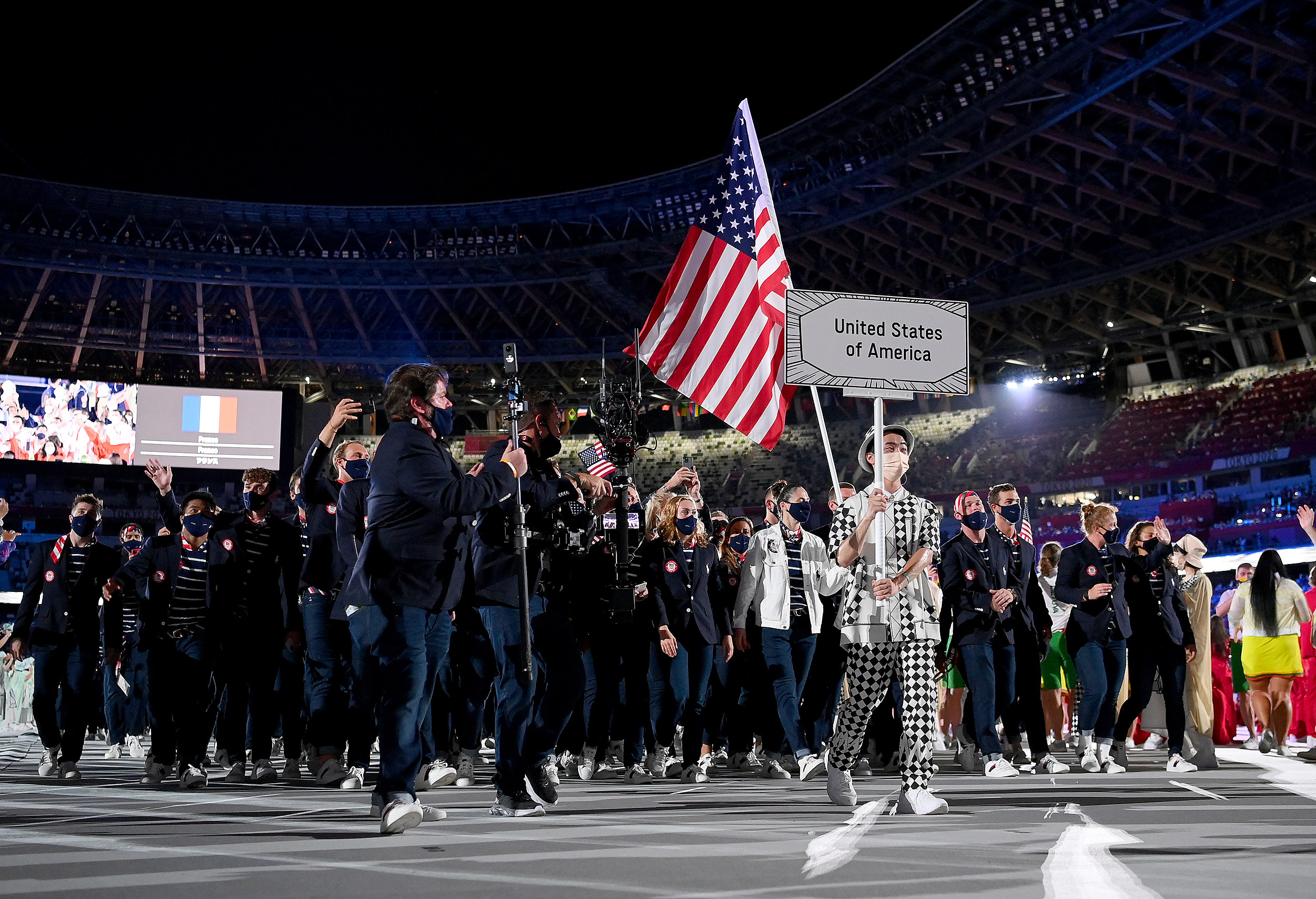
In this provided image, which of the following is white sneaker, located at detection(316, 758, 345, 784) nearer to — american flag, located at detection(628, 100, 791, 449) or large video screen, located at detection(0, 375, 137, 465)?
american flag, located at detection(628, 100, 791, 449)

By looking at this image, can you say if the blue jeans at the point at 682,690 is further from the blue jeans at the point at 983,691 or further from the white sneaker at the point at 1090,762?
the white sneaker at the point at 1090,762

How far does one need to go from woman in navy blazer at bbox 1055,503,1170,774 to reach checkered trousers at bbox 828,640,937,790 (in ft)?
11.4

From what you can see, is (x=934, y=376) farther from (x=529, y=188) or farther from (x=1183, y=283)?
(x=529, y=188)

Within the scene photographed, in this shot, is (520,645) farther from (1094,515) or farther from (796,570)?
(1094,515)

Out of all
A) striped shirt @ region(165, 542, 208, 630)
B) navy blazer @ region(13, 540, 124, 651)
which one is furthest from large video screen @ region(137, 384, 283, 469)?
striped shirt @ region(165, 542, 208, 630)

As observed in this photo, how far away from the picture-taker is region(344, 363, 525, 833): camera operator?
496cm

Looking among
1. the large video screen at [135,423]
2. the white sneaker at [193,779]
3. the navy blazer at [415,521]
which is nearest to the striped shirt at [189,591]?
the white sneaker at [193,779]

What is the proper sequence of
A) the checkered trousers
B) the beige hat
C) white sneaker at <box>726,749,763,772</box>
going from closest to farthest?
the checkered trousers
white sneaker at <box>726,749,763,772</box>
the beige hat

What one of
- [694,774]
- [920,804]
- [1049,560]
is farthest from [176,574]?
[1049,560]

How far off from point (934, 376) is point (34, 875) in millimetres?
4994

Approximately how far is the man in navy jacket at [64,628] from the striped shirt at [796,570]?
5.17 metres

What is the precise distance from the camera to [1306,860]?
13.1ft

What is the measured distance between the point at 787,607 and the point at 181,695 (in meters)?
4.13

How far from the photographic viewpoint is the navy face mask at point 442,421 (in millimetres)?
5461
